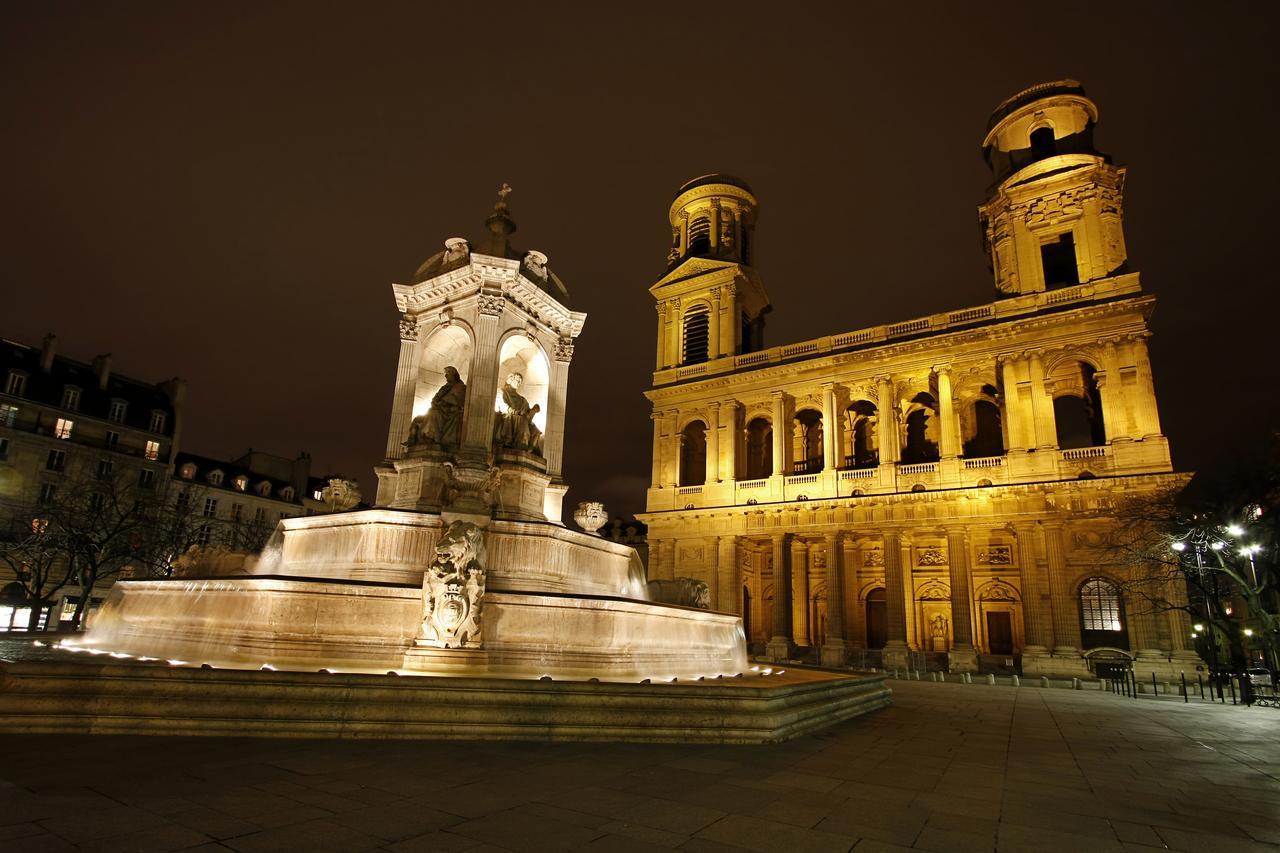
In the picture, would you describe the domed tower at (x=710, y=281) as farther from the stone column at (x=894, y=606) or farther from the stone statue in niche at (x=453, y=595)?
the stone statue in niche at (x=453, y=595)

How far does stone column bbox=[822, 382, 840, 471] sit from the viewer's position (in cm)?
3578

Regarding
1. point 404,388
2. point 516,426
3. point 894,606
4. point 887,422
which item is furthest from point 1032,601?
point 404,388

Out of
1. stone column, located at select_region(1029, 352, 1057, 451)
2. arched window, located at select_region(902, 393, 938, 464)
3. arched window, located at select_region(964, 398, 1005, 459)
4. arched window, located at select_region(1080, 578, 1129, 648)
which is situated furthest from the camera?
arched window, located at select_region(902, 393, 938, 464)

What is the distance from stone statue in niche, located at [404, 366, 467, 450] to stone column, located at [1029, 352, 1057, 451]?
28426mm

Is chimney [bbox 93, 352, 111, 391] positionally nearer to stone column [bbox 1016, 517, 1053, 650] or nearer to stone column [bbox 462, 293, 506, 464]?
stone column [bbox 462, 293, 506, 464]

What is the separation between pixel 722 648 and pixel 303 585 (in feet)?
23.8

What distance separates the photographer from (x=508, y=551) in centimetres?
1046

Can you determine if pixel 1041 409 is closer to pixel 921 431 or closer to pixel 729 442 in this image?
pixel 921 431

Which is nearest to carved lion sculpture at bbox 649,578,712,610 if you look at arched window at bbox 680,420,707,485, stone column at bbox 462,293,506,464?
stone column at bbox 462,293,506,464

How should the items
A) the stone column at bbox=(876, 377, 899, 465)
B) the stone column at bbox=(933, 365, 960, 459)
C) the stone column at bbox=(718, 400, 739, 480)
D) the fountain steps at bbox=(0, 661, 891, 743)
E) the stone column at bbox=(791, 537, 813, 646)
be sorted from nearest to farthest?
1. the fountain steps at bbox=(0, 661, 891, 743)
2. the stone column at bbox=(933, 365, 960, 459)
3. the stone column at bbox=(876, 377, 899, 465)
4. the stone column at bbox=(718, 400, 739, 480)
5. the stone column at bbox=(791, 537, 813, 646)

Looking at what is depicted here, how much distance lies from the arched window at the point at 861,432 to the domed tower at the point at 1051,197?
9.57 metres

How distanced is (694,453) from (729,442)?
493 cm

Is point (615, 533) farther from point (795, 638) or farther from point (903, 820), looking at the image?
point (903, 820)

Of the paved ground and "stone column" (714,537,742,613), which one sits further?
"stone column" (714,537,742,613)
